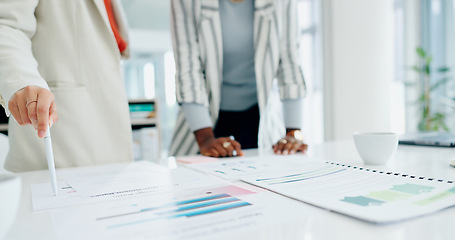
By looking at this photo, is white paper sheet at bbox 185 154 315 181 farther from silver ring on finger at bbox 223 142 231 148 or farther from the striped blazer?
the striped blazer

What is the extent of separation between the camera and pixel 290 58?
1351mm

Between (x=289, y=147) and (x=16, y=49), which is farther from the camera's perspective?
(x=289, y=147)

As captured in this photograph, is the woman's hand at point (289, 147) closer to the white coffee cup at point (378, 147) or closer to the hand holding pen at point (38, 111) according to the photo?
the white coffee cup at point (378, 147)

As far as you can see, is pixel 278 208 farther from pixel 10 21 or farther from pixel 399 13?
pixel 399 13

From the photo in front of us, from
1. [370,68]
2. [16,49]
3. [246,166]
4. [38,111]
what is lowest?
[246,166]

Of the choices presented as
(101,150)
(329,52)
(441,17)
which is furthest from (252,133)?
(441,17)

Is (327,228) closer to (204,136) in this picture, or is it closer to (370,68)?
(204,136)

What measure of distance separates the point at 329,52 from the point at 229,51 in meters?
2.45

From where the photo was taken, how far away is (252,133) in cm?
142

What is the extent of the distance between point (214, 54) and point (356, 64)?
2.59 m

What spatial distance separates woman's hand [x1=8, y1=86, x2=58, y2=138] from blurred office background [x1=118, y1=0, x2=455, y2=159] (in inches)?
90.3

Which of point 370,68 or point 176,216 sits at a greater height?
point 370,68

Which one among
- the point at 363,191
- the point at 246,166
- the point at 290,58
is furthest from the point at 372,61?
the point at 363,191

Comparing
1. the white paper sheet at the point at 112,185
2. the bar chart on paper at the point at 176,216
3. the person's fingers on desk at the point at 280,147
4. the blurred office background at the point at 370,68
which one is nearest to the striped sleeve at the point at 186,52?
the person's fingers on desk at the point at 280,147
